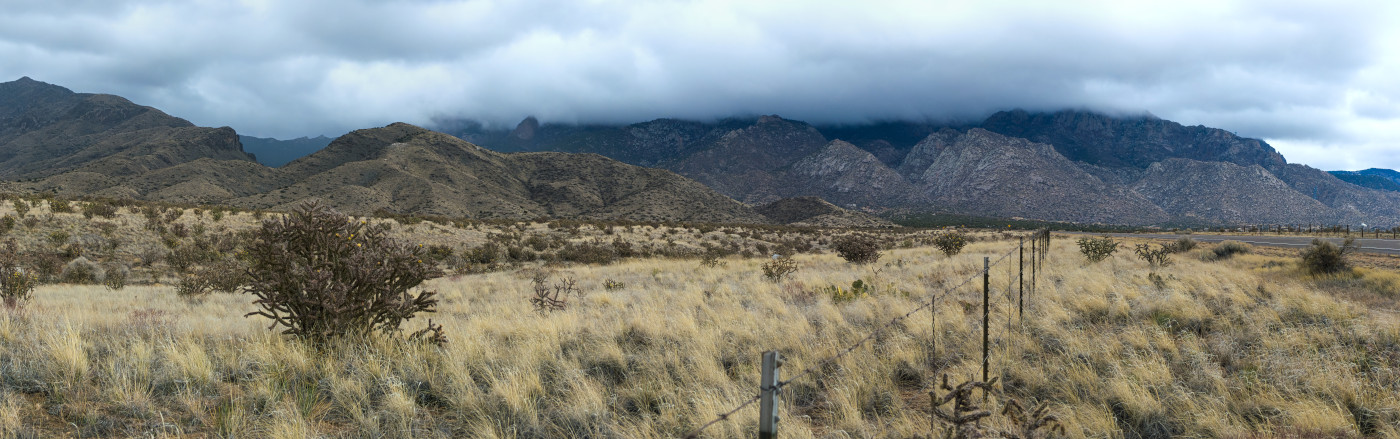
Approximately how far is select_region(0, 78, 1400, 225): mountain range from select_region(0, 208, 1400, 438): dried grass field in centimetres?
6411

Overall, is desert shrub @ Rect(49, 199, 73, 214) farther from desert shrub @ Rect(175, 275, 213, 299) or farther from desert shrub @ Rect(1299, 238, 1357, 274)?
desert shrub @ Rect(1299, 238, 1357, 274)

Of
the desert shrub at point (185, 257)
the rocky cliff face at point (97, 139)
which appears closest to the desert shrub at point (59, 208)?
the desert shrub at point (185, 257)

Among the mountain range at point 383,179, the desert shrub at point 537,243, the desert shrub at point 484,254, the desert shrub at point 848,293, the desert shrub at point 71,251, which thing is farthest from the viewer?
the mountain range at point 383,179

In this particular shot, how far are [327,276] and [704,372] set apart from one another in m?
4.26

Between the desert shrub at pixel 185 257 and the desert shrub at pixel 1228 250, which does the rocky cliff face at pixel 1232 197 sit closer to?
the desert shrub at pixel 1228 250

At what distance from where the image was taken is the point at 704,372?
5.87m

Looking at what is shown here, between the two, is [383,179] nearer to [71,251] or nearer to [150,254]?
[150,254]

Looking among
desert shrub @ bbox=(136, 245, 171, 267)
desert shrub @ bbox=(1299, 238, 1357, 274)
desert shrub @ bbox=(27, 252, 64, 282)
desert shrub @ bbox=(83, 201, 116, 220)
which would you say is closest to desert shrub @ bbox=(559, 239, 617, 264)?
desert shrub @ bbox=(136, 245, 171, 267)

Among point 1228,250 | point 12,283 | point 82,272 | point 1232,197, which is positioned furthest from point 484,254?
point 1232,197

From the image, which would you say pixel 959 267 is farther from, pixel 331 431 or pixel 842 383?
pixel 331 431

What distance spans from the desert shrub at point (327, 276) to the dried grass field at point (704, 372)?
316 millimetres

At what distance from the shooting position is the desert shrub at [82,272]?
56.1 ft

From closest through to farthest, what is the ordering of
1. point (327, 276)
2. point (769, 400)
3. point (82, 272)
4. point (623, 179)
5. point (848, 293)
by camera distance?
1. point (769, 400)
2. point (327, 276)
3. point (848, 293)
4. point (82, 272)
5. point (623, 179)

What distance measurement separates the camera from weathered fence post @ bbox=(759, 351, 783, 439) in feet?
8.93
